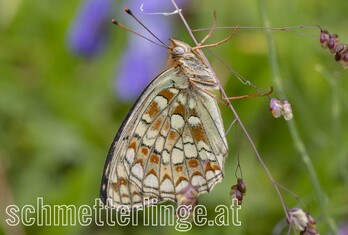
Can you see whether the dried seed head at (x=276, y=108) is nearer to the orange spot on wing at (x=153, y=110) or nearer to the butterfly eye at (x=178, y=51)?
the butterfly eye at (x=178, y=51)

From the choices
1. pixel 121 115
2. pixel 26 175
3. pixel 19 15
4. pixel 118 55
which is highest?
pixel 19 15

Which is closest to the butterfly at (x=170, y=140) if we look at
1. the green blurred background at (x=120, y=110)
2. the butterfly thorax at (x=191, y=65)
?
the butterfly thorax at (x=191, y=65)

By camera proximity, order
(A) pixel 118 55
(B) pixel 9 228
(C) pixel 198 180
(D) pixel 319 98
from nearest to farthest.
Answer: (C) pixel 198 180
(B) pixel 9 228
(D) pixel 319 98
(A) pixel 118 55

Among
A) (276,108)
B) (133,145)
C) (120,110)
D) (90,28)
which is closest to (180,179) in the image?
(133,145)

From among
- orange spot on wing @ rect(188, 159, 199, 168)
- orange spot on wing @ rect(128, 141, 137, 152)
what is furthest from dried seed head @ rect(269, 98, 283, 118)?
orange spot on wing @ rect(128, 141, 137, 152)

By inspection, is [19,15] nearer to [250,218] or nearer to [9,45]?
[9,45]

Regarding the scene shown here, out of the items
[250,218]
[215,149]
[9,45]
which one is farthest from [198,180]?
[9,45]

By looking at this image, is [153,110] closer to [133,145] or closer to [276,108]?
[133,145]
